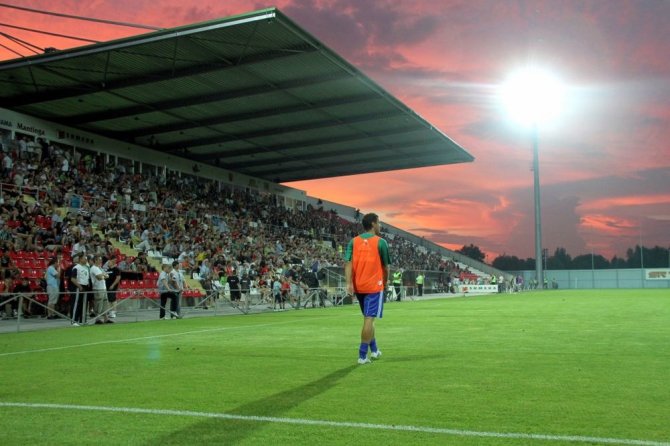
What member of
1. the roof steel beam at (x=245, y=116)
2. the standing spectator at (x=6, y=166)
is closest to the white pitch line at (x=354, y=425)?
the standing spectator at (x=6, y=166)

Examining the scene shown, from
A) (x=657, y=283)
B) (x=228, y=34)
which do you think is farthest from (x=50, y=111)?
(x=657, y=283)

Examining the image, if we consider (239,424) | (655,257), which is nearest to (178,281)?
(239,424)

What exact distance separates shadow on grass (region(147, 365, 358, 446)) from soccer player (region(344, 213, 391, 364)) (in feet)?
6.70

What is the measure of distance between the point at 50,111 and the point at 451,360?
32098 mm

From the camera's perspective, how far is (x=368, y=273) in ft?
29.4

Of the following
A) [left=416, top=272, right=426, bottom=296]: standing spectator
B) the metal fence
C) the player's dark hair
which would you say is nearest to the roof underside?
[left=416, top=272, right=426, bottom=296]: standing spectator

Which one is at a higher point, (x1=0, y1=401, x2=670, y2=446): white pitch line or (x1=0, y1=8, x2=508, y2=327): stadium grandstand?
(x1=0, y1=8, x2=508, y2=327): stadium grandstand

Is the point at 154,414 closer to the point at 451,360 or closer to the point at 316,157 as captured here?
the point at 451,360

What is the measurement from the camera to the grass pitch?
4922mm

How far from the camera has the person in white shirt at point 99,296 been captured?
1859cm

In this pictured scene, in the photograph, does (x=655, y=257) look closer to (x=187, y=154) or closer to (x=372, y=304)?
(x=187, y=154)

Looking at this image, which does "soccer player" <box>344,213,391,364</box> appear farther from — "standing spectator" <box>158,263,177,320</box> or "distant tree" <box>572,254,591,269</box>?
"distant tree" <box>572,254,591,269</box>

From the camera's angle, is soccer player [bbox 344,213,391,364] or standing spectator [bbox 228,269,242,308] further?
standing spectator [bbox 228,269,242,308]

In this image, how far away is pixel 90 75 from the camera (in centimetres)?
2966
